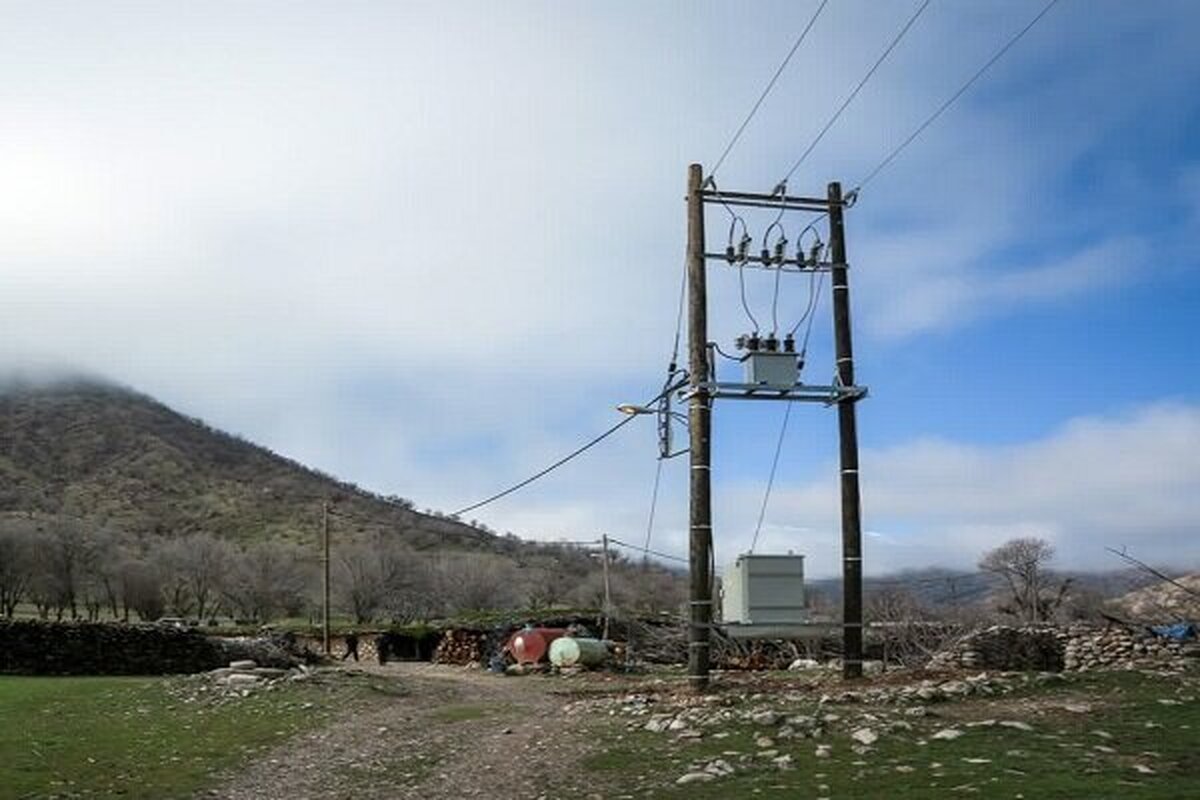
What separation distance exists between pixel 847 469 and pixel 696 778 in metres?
9.50

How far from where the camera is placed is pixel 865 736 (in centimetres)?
1316

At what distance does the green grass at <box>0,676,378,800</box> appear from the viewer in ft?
45.6

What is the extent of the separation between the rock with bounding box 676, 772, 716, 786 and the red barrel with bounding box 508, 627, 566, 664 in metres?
21.9

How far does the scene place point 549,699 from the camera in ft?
71.9

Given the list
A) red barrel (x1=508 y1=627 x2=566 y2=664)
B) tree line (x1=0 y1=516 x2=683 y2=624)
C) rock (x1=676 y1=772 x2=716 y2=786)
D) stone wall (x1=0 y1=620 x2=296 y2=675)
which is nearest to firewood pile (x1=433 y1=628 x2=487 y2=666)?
red barrel (x1=508 y1=627 x2=566 y2=664)

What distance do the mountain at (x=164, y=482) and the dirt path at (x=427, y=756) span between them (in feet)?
278

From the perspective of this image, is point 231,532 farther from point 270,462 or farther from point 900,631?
point 900,631

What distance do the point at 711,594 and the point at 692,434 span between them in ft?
8.88

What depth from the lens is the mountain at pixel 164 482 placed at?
11588cm

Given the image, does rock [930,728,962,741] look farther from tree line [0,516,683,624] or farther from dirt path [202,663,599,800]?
tree line [0,516,683,624]

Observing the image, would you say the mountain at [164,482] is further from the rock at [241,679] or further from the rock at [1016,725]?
the rock at [1016,725]

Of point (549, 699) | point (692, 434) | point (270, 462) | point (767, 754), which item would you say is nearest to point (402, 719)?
point (549, 699)

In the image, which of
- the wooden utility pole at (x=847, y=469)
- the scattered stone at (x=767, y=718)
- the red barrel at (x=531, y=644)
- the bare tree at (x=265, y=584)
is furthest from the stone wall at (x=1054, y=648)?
the bare tree at (x=265, y=584)

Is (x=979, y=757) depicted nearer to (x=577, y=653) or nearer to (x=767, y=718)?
(x=767, y=718)
